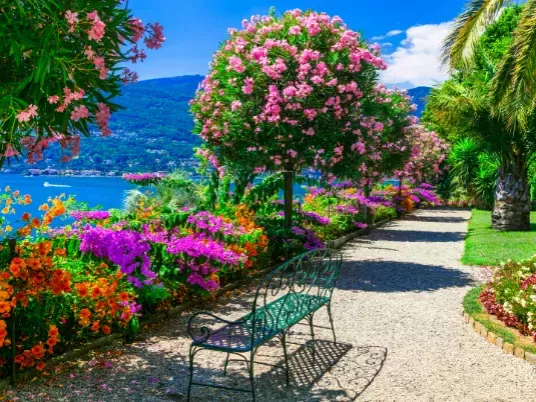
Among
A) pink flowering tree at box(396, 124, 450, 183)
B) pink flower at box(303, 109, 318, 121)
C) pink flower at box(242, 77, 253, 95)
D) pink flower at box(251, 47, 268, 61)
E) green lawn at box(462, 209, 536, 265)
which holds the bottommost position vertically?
green lawn at box(462, 209, 536, 265)

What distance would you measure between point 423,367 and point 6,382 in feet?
12.1

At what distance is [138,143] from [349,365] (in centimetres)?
4169

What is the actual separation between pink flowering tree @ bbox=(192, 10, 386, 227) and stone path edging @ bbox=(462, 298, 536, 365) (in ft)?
15.3

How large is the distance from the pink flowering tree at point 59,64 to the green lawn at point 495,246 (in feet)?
30.8

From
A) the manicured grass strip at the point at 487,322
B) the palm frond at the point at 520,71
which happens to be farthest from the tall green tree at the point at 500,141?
the manicured grass strip at the point at 487,322

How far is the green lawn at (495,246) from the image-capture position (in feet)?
41.8

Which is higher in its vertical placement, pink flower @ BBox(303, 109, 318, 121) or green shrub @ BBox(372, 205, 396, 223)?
pink flower @ BBox(303, 109, 318, 121)

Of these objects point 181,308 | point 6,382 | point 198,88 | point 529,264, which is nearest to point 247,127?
point 198,88

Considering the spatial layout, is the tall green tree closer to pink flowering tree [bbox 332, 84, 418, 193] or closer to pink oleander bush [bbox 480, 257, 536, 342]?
pink flowering tree [bbox 332, 84, 418, 193]

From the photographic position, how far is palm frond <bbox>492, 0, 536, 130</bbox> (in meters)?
10.1

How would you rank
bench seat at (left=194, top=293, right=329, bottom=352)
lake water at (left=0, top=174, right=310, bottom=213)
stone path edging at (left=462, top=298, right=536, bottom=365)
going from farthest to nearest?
lake water at (left=0, top=174, right=310, bottom=213) < stone path edging at (left=462, top=298, right=536, bottom=365) < bench seat at (left=194, top=293, right=329, bottom=352)

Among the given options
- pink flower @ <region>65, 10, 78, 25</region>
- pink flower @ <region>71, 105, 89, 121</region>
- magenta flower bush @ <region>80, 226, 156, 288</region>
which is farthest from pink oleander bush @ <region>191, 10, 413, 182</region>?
pink flower @ <region>65, 10, 78, 25</region>

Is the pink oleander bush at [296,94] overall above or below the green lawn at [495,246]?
above

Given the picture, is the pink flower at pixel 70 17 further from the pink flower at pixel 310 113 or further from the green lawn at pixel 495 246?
the green lawn at pixel 495 246
